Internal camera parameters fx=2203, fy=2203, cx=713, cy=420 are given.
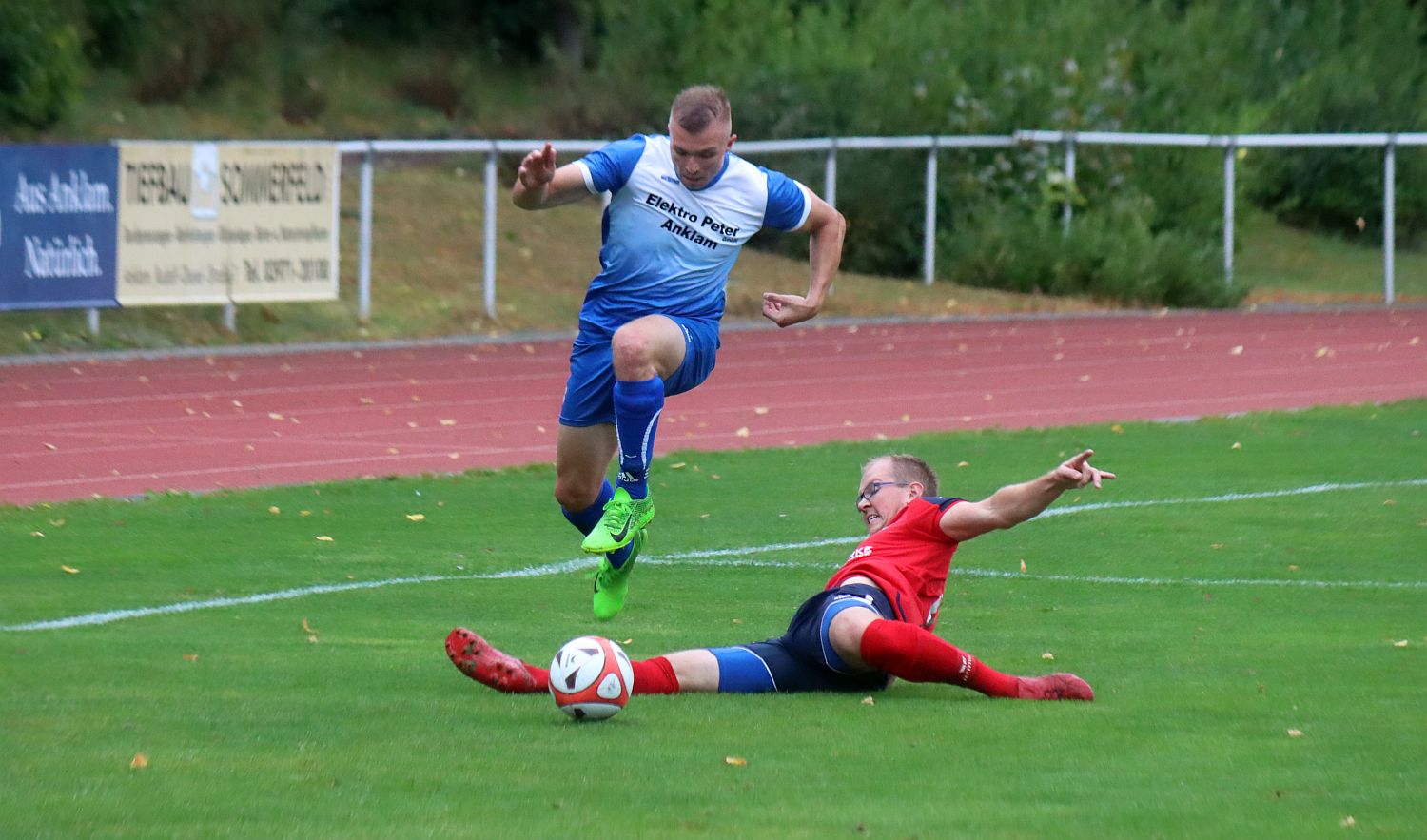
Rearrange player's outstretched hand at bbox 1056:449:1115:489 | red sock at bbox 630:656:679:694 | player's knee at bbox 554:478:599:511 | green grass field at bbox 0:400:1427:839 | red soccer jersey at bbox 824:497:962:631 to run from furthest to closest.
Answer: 1. player's knee at bbox 554:478:599:511
2. red soccer jersey at bbox 824:497:962:631
3. red sock at bbox 630:656:679:694
4. player's outstretched hand at bbox 1056:449:1115:489
5. green grass field at bbox 0:400:1427:839

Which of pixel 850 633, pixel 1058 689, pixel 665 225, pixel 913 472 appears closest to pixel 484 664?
pixel 850 633

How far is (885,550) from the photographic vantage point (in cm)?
723

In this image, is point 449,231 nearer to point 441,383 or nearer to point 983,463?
point 441,383

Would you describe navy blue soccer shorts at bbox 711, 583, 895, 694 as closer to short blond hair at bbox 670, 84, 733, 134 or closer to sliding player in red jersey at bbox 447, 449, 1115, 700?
sliding player in red jersey at bbox 447, 449, 1115, 700

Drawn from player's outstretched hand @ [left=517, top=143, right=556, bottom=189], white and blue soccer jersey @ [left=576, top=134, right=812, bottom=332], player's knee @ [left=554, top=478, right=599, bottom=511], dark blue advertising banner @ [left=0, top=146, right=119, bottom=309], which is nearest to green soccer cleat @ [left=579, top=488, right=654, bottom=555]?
player's knee @ [left=554, top=478, right=599, bottom=511]

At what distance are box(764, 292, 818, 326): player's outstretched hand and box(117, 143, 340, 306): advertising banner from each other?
41.4ft

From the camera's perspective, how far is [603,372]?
8406 mm

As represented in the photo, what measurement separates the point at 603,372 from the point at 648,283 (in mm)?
394

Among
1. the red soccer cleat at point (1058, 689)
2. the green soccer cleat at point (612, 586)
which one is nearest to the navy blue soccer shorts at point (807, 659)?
the red soccer cleat at point (1058, 689)

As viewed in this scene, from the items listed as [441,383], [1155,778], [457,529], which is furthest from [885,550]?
[441,383]

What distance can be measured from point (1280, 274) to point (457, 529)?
80.6 ft

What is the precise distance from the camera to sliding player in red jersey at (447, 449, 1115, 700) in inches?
267

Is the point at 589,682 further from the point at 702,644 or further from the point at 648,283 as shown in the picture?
the point at 648,283

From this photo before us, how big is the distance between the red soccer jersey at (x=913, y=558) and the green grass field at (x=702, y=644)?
0.32 metres
